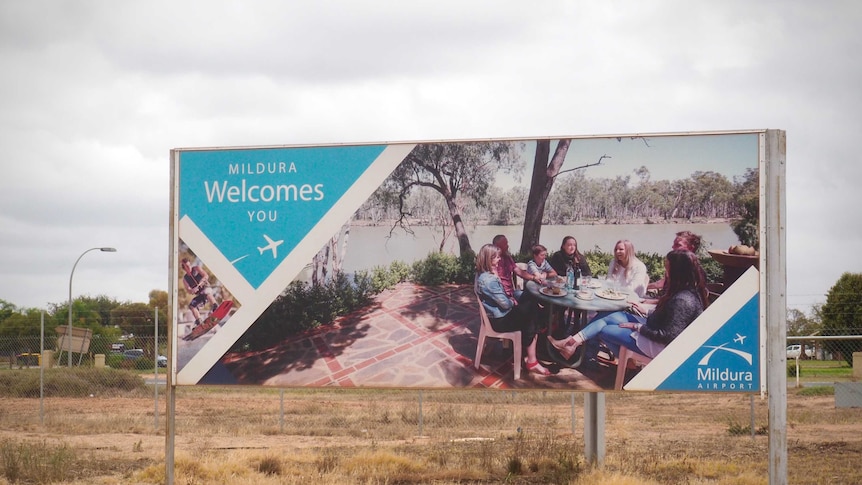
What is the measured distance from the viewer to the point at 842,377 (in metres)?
33.7

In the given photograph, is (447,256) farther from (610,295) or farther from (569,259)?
(610,295)

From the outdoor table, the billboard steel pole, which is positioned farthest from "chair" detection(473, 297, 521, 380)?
the billboard steel pole

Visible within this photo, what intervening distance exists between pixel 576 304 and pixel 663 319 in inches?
36.0

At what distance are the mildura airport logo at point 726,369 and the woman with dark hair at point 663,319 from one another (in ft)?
1.34

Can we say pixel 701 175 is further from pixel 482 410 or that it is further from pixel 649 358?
pixel 482 410

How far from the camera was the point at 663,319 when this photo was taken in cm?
898

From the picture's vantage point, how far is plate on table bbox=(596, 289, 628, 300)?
357 inches

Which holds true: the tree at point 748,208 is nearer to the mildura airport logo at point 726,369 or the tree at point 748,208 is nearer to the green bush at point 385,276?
the mildura airport logo at point 726,369

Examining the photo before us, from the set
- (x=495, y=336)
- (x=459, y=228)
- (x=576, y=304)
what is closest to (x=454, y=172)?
(x=459, y=228)

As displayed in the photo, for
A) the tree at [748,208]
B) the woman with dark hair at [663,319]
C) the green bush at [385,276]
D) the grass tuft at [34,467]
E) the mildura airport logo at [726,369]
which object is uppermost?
the tree at [748,208]

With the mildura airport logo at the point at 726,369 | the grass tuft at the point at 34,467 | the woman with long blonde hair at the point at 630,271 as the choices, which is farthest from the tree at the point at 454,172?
the grass tuft at the point at 34,467

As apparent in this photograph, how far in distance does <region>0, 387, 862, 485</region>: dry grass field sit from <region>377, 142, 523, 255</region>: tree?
12.7ft

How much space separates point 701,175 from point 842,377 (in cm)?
2865

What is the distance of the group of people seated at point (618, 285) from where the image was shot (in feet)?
29.4
